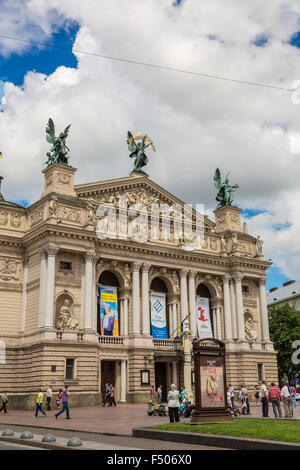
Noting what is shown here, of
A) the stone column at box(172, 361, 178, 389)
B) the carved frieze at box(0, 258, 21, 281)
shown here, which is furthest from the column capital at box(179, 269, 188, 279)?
the carved frieze at box(0, 258, 21, 281)

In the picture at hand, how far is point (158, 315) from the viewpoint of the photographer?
52000mm

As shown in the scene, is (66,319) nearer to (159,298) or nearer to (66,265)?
(66,265)

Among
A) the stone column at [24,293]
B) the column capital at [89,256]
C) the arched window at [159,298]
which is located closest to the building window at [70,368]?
the stone column at [24,293]

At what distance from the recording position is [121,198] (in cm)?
5228

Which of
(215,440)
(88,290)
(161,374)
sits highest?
(88,290)

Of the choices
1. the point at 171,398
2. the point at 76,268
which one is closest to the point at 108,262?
the point at 76,268

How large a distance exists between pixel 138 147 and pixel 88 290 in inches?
743

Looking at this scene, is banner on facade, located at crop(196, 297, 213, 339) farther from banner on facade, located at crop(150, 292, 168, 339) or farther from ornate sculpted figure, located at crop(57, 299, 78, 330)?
ornate sculpted figure, located at crop(57, 299, 78, 330)

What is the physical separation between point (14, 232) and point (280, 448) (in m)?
38.2

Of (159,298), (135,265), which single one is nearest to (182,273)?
(159,298)

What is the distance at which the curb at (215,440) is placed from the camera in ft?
47.7

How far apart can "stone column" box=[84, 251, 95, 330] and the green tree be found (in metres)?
37.1

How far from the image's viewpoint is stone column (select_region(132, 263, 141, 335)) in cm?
4866
